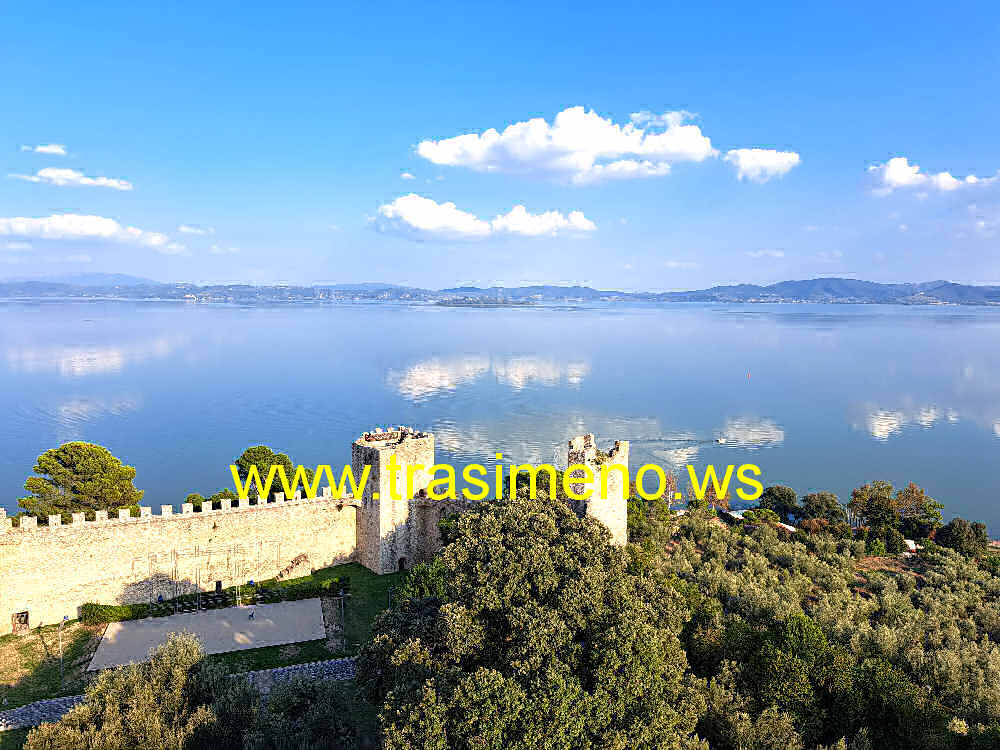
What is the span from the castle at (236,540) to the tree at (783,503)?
18.1 metres

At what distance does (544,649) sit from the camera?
37.3ft

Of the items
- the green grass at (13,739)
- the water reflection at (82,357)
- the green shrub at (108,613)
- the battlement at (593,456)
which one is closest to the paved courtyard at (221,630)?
the green shrub at (108,613)

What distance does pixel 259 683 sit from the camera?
55.4 feet

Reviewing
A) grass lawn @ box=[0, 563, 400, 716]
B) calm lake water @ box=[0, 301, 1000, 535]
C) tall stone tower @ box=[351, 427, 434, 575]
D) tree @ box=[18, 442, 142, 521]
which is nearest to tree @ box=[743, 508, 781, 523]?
calm lake water @ box=[0, 301, 1000, 535]

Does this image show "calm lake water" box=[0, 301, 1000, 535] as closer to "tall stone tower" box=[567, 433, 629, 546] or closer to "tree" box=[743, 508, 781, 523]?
"tree" box=[743, 508, 781, 523]

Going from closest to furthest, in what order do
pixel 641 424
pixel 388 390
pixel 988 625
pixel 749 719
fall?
pixel 749 719 < pixel 988 625 < pixel 641 424 < pixel 388 390

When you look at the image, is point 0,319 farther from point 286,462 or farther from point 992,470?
point 992,470

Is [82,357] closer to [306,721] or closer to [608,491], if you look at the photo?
[608,491]

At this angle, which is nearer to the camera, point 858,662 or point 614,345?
Result: point 858,662

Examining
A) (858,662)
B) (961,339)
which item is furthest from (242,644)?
(961,339)

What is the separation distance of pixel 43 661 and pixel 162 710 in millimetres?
7803

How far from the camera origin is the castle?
62.3 feet

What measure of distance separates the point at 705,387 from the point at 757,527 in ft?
172

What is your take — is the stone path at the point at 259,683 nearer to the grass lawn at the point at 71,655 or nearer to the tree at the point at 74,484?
the grass lawn at the point at 71,655
